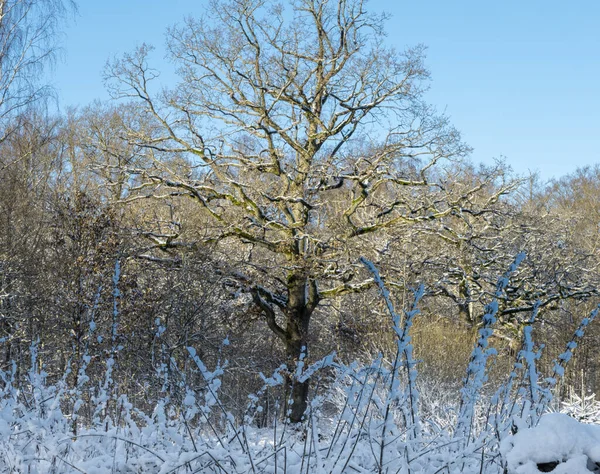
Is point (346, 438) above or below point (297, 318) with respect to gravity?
below

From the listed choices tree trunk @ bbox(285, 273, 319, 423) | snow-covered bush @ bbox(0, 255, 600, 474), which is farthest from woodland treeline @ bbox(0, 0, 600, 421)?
snow-covered bush @ bbox(0, 255, 600, 474)

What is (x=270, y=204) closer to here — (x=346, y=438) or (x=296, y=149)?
(x=296, y=149)

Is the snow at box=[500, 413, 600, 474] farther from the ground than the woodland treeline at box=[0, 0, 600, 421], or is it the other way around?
the woodland treeline at box=[0, 0, 600, 421]

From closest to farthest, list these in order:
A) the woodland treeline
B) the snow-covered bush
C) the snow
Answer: the snow, the snow-covered bush, the woodland treeline

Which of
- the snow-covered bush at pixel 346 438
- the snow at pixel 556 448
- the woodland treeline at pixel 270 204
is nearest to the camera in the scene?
the snow at pixel 556 448

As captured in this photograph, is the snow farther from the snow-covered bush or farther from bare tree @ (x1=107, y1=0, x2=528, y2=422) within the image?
bare tree @ (x1=107, y1=0, x2=528, y2=422)

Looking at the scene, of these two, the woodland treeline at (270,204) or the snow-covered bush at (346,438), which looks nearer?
the snow-covered bush at (346,438)

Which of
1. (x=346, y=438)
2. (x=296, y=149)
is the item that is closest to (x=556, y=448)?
(x=346, y=438)

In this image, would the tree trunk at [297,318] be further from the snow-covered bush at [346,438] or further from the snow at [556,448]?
the snow at [556,448]

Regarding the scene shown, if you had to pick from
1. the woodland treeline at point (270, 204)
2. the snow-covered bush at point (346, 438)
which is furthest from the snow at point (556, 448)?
the woodland treeline at point (270, 204)

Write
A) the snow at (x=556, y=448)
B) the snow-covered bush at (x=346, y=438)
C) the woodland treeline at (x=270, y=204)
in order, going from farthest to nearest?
the woodland treeline at (x=270, y=204), the snow-covered bush at (x=346, y=438), the snow at (x=556, y=448)

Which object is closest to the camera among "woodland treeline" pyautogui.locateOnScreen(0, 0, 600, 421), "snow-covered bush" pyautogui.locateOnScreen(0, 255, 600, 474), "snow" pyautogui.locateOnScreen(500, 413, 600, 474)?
"snow" pyautogui.locateOnScreen(500, 413, 600, 474)

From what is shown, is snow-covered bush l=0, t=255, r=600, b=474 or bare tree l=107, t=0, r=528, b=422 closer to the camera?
snow-covered bush l=0, t=255, r=600, b=474

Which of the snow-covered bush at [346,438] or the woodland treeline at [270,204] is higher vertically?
the woodland treeline at [270,204]
